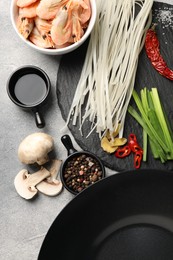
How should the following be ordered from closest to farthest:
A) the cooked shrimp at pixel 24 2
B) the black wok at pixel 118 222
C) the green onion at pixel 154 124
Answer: the black wok at pixel 118 222, the cooked shrimp at pixel 24 2, the green onion at pixel 154 124

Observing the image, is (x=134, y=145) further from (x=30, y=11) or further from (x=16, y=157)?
(x=30, y=11)

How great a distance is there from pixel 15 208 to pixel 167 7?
105 centimetres

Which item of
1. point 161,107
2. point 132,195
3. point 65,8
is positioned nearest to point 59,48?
point 65,8

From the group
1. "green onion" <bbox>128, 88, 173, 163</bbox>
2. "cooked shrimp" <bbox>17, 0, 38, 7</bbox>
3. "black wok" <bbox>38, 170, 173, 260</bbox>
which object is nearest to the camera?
"black wok" <bbox>38, 170, 173, 260</bbox>

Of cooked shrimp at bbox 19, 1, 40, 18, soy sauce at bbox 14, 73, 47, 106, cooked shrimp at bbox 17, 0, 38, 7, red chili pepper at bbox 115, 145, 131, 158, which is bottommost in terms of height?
red chili pepper at bbox 115, 145, 131, 158

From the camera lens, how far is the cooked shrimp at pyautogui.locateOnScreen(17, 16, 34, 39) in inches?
90.9

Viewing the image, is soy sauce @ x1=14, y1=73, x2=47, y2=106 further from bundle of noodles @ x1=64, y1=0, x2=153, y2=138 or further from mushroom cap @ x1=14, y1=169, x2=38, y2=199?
mushroom cap @ x1=14, y1=169, x2=38, y2=199

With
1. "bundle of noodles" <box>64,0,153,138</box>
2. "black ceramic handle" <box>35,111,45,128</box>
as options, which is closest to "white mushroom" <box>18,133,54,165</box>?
"black ceramic handle" <box>35,111,45,128</box>

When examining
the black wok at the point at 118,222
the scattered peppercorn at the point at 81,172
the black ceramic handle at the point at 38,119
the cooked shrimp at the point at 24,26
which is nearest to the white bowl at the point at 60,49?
the cooked shrimp at the point at 24,26

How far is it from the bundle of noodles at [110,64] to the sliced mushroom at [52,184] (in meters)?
0.19

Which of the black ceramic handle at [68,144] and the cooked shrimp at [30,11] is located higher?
the cooked shrimp at [30,11]

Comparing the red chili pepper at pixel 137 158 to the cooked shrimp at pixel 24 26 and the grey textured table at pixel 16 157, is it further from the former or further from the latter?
the cooked shrimp at pixel 24 26

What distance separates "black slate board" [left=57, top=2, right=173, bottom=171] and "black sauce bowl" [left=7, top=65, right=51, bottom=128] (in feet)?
0.24

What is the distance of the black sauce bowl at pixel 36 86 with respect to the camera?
2396 mm
